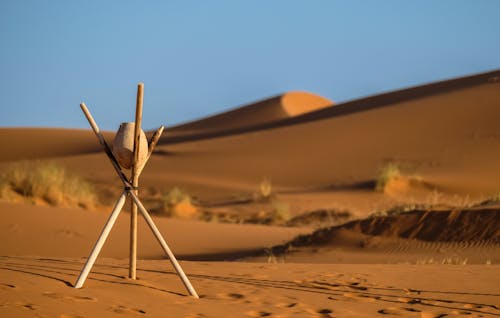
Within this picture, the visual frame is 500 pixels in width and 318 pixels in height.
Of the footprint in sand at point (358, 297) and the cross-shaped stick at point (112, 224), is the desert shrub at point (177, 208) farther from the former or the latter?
the cross-shaped stick at point (112, 224)

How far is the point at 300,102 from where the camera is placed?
4060 inches

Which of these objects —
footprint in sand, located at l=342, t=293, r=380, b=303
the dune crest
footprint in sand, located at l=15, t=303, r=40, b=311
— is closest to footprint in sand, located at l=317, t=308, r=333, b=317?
footprint in sand, located at l=342, t=293, r=380, b=303

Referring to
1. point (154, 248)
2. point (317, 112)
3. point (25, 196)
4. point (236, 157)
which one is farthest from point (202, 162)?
→ point (154, 248)

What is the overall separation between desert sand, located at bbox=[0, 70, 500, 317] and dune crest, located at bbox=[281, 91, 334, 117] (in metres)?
52.6

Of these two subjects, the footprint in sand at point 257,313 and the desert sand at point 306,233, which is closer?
the footprint in sand at point 257,313

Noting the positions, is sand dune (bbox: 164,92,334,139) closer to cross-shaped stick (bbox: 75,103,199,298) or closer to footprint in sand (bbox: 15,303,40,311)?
cross-shaped stick (bbox: 75,103,199,298)

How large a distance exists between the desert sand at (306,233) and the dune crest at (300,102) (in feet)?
172

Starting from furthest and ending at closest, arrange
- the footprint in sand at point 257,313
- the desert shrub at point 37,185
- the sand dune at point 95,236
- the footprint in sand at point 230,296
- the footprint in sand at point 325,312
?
the desert shrub at point 37,185 → the sand dune at point 95,236 → the footprint in sand at point 230,296 → the footprint in sand at point 325,312 → the footprint in sand at point 257,313

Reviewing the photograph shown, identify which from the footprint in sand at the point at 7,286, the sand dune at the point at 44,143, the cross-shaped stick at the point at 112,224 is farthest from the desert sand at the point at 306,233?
the sand dune at the point at 44,143

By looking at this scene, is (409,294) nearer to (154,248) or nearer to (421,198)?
(154,248)

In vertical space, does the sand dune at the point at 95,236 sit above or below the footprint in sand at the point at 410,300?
above

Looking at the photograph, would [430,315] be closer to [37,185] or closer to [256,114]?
[37,185]

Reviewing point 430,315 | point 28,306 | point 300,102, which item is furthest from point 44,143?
point 28,306

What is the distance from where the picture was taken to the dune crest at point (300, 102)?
320 ft
